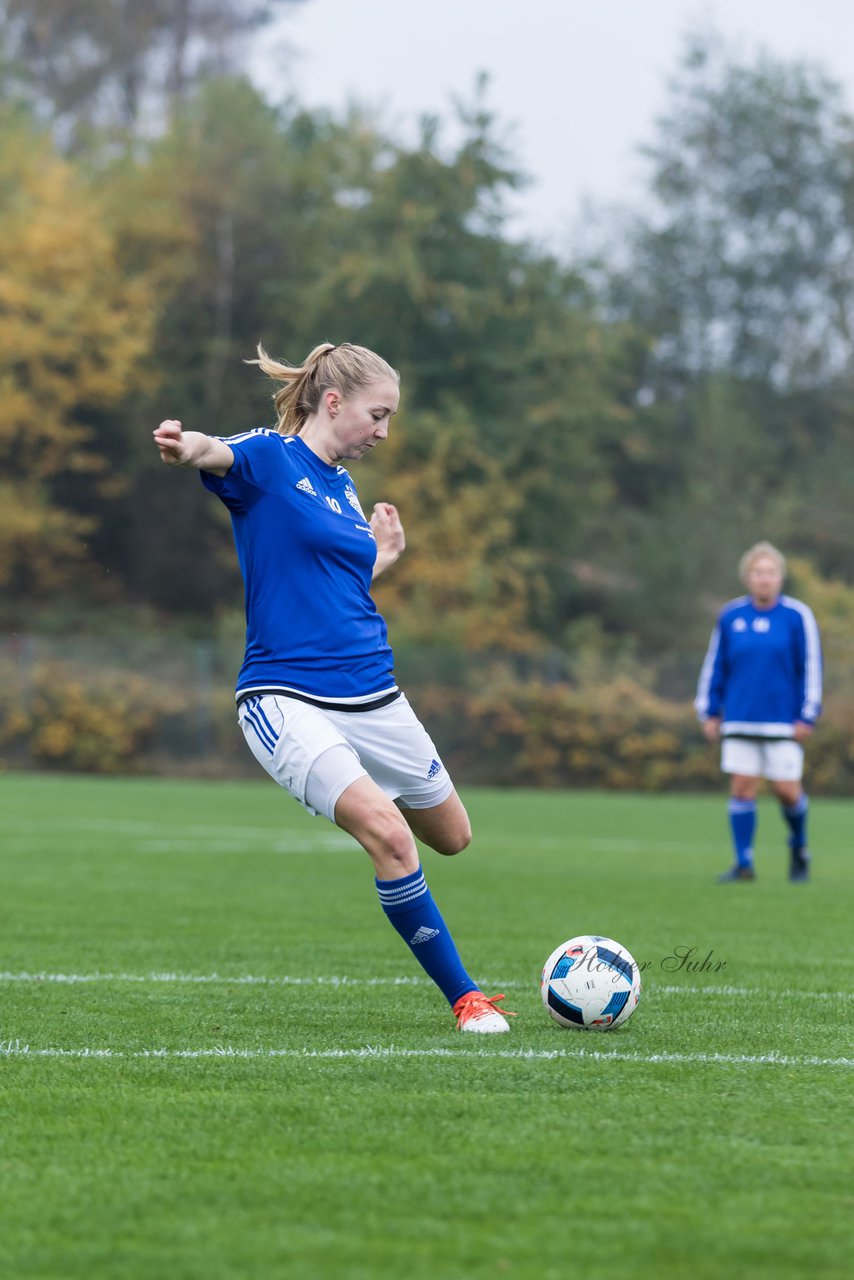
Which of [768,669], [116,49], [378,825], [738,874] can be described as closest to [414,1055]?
[378,825]

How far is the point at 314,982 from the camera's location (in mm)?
6617

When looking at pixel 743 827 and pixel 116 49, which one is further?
pixel 116 49

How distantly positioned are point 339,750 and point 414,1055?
958mm

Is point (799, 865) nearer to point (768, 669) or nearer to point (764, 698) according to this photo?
point (764, 698)

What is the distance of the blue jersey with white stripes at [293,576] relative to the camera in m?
5.43

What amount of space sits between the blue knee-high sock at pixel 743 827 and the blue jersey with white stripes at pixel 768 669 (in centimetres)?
50

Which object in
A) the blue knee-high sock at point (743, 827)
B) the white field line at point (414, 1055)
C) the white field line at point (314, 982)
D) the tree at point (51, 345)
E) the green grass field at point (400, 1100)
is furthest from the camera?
the tree at point (51, 345)

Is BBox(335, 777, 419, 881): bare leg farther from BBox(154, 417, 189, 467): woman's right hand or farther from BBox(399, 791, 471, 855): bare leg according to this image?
BBox(154, 417, 189, 467): woman's right hand

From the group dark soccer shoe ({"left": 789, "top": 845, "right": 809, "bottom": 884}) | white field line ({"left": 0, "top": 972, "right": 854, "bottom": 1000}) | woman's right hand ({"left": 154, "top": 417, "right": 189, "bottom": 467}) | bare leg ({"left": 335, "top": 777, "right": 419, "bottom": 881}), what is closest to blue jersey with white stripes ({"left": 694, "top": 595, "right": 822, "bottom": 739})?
dark soccer shoe ({"left": 789, "top": 845, "right": 809, "bottom": 884})

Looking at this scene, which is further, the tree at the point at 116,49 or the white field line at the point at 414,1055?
the tree at the point at 116,49

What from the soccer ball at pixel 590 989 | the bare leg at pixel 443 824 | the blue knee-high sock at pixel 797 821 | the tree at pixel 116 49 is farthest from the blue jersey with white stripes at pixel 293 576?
the tree at pixel 116 49

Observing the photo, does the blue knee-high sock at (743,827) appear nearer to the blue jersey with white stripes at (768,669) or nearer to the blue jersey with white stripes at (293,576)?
the blue jersey with white stripes at (768,669)

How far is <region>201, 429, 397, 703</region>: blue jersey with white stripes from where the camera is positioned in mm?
5426

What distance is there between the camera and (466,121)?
35.6 metres
